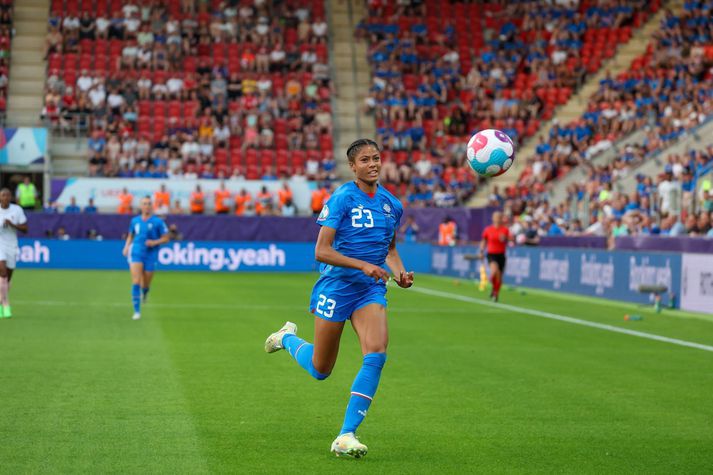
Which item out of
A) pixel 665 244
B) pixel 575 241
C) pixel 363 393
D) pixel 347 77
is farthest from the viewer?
pixel 347 77

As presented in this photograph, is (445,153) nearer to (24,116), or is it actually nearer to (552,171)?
(552,171)

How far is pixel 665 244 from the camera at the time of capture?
85.0 ft

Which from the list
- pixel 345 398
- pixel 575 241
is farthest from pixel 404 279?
pixel 575 241

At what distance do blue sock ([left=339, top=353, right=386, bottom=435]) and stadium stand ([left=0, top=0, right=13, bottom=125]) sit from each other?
3918 cm

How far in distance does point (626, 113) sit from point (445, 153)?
8357 mm

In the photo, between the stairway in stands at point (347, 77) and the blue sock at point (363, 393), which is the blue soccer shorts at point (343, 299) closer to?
the blue sock at point (363, 393)

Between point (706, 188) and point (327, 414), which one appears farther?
point (706, 188)

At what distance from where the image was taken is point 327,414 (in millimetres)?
9789

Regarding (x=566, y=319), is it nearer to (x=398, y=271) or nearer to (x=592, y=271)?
(x=592, y=271)

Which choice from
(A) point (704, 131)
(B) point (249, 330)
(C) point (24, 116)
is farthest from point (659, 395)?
(C) point (24, 116)

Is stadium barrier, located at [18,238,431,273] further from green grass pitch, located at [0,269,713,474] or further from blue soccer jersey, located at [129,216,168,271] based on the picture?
blue soccer jersey, located at [129,216,168,271]

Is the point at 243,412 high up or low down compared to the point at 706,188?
down

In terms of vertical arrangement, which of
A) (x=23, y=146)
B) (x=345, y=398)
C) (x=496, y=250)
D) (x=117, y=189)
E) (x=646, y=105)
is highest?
(x=646, y=105)

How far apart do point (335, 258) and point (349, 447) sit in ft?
4.40
